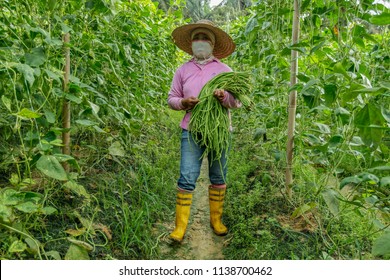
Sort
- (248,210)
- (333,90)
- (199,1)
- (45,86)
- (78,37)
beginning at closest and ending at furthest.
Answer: (333,90), (45,86), (78,37), (248,210), (199,1)

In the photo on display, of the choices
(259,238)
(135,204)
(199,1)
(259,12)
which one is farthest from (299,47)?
(199,1)

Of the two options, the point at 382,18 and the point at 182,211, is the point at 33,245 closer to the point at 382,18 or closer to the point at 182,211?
the point at 182,211

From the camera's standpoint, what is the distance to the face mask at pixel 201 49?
2332 mm

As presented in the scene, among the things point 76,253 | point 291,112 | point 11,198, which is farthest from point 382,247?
point 291,112

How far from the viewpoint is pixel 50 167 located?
1416 millimetres

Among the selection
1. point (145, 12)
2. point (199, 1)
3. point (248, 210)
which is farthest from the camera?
point (199, 1)

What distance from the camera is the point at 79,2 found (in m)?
1.91

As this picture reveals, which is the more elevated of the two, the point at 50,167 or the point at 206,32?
the point at 206,32

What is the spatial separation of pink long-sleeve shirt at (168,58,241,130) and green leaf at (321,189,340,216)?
30.9 inches

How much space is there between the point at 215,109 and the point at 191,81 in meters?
0.25

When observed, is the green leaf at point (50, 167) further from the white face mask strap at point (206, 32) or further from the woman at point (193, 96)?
the white face mask strap at point (206, 32)

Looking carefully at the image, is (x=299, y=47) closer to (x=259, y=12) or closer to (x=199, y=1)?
(x=259, y=12)

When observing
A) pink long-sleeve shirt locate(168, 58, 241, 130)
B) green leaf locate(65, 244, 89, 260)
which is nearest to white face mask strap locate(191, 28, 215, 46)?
pink long-sleeve shirt locate(168, 58, 241, 130)
